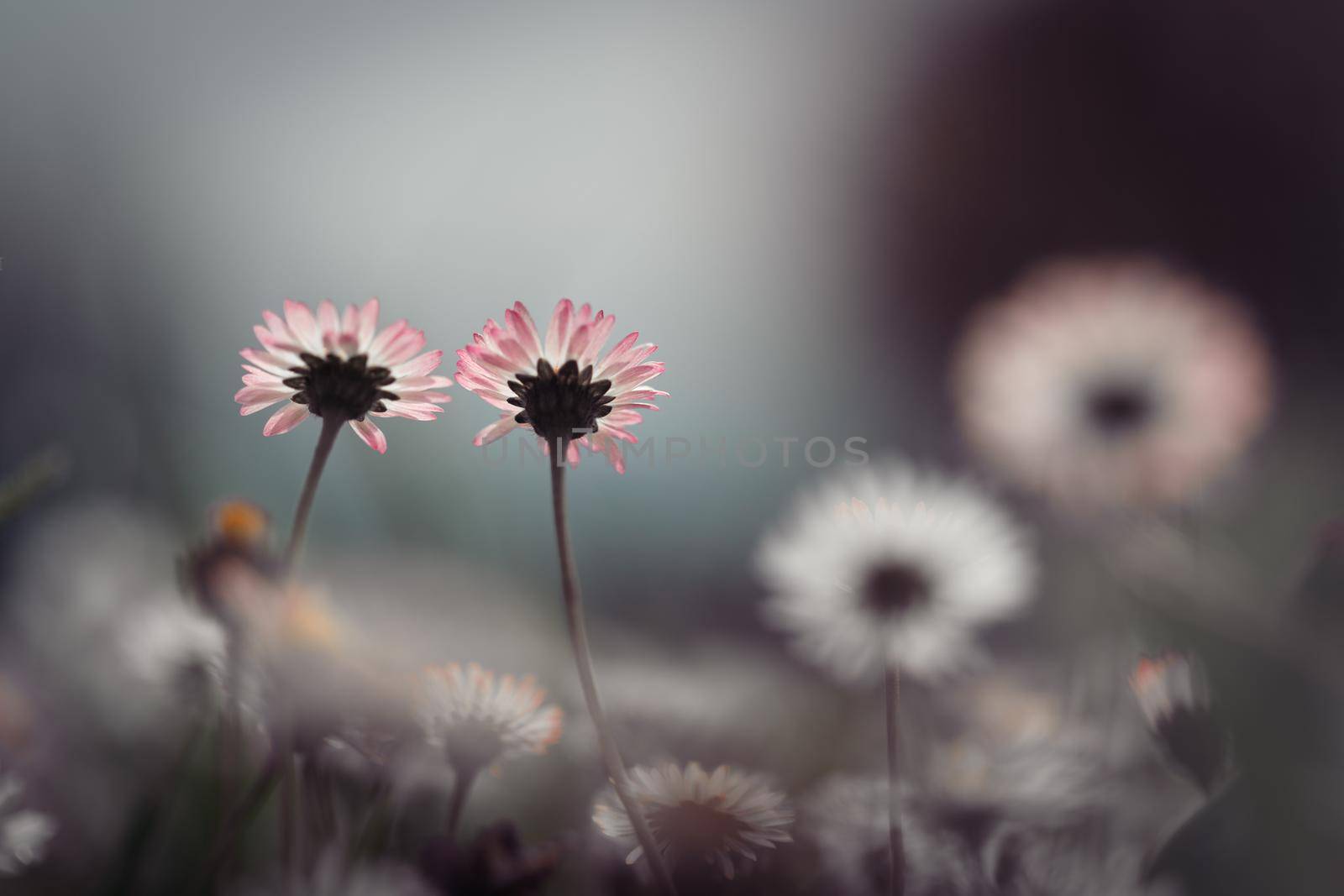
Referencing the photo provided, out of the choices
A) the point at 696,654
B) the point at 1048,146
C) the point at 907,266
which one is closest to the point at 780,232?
the point at 907,266

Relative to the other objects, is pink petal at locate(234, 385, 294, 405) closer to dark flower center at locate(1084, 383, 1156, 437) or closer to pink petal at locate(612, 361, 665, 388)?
pink petal at locate(612, 361, 665, 388)

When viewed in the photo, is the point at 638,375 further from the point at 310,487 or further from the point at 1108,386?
the point at 1108,386

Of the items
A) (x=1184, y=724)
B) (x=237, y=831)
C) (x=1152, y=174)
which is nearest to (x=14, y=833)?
(x=237, y=831)

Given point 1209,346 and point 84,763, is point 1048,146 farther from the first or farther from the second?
point 84,763

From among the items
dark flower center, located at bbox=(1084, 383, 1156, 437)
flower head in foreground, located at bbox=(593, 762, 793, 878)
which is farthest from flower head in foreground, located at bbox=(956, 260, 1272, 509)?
flower head in foreground, located at bbox=(593, 762, 793, 878)

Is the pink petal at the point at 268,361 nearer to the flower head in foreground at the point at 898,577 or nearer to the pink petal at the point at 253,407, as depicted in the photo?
the pink petal at the point at 253,407

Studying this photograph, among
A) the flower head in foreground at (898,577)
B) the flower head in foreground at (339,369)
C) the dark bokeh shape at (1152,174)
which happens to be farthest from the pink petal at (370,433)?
the dark bokeh shape at (1152,174)
